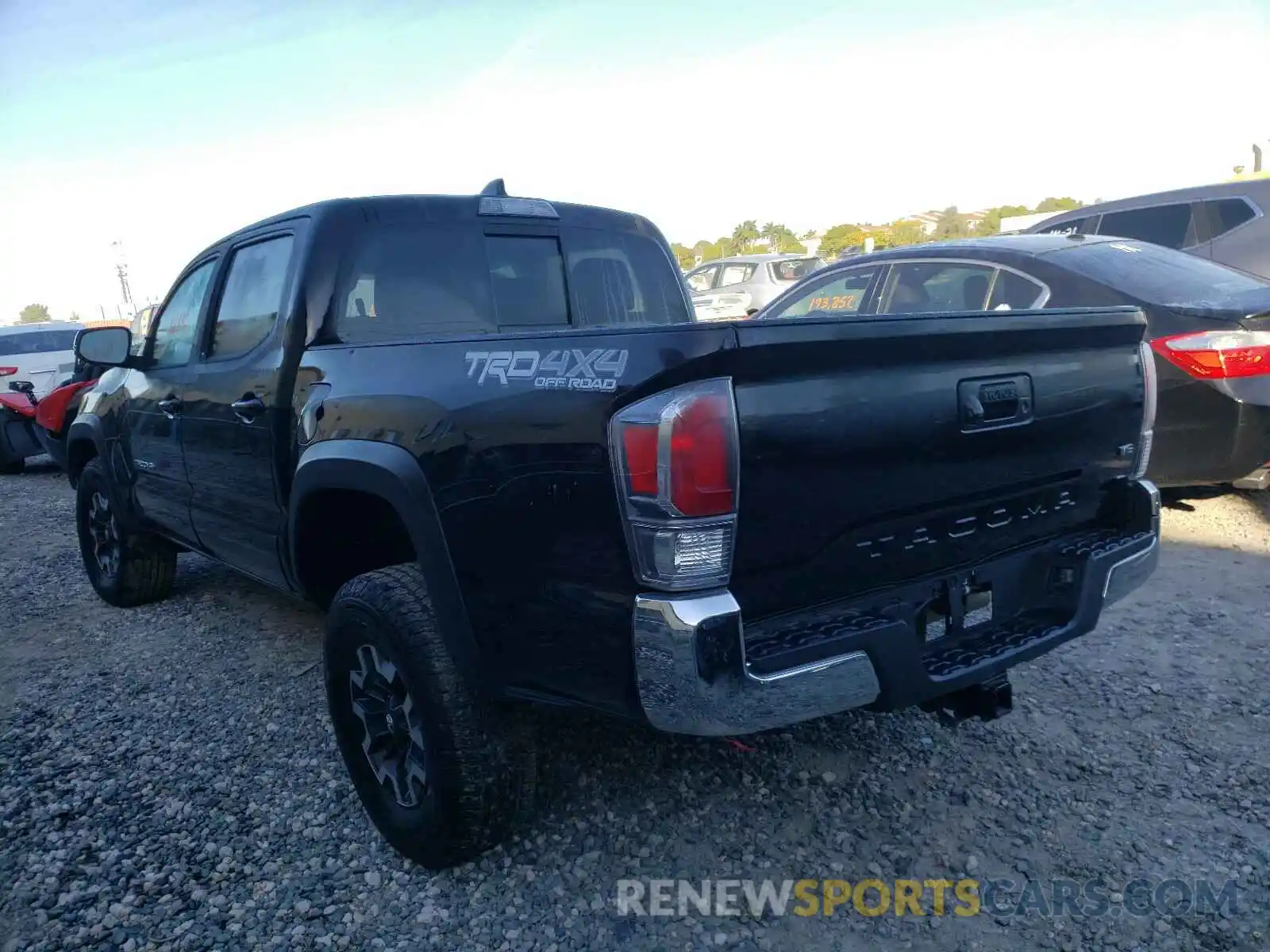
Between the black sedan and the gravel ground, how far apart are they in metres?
0.88

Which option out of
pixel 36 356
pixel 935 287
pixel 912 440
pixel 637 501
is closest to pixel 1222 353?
pixel 935 287

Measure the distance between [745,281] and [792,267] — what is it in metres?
0.93

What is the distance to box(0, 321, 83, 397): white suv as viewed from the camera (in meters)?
11.7

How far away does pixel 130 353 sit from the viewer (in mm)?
4410

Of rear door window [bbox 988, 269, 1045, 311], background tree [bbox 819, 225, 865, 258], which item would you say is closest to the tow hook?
rear door window [bbox 988, 269, 1045, 311]

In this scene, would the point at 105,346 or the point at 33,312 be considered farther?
the point at 33,312

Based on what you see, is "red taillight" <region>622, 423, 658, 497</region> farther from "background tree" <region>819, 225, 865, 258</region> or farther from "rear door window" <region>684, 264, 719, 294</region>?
"background tree" <region>819, 225, 865, 258</region>

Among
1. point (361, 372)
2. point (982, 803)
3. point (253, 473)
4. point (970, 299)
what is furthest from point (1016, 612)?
point (970, 299)

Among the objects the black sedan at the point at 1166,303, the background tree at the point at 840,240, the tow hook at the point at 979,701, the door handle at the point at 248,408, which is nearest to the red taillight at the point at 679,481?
the tow hook at the point at 979,701

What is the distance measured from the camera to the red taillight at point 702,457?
1.87 m

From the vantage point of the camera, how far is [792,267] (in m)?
15.4

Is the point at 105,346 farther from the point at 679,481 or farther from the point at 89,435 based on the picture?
the point at 679,481

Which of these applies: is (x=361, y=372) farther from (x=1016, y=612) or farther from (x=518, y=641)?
(x=1016, y=612)

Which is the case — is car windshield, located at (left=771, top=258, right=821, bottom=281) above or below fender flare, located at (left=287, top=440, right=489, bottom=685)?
below
